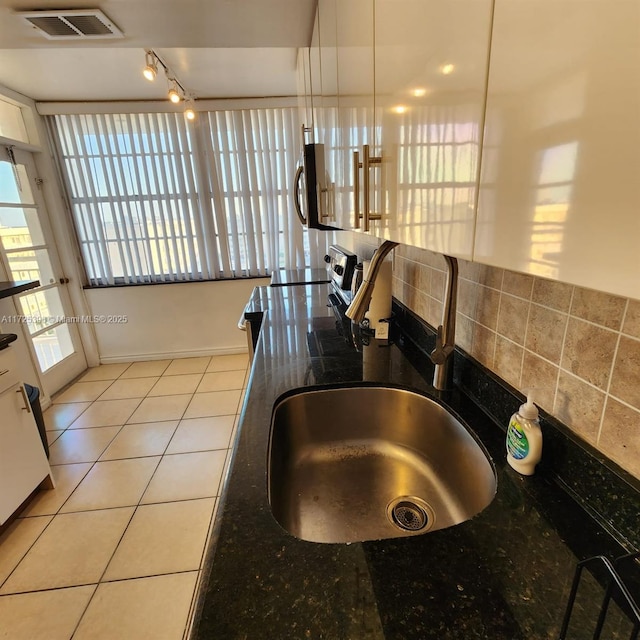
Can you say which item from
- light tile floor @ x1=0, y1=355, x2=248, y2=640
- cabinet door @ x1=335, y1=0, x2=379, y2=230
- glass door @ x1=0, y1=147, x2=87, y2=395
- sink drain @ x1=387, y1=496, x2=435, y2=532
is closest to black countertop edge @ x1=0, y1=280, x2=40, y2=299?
glass door @ x1=0, y1=147, x2=87, y2=395

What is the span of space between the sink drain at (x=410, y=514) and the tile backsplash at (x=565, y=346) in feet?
1.27

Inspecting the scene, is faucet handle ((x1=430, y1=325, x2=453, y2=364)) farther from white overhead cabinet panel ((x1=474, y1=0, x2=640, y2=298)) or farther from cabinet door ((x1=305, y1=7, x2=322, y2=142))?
cabinet door ((x1=305, y1=7, x2=322, y2=142))

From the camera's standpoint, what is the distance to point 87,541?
64.3 inches

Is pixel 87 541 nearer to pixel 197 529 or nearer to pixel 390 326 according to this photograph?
pixel 197 529

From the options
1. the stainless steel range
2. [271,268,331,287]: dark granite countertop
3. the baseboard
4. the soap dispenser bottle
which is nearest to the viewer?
the soap dispenser bottle

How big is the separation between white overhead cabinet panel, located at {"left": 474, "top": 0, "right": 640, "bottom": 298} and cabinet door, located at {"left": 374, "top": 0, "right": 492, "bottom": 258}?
0.03 meters

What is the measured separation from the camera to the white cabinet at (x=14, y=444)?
1600 mm

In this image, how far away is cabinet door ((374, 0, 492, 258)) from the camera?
376mm

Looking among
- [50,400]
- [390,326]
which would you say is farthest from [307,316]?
[50,400]

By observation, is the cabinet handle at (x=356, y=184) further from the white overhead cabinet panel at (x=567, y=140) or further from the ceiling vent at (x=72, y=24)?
the ceiling vent at (x=72, y=24)

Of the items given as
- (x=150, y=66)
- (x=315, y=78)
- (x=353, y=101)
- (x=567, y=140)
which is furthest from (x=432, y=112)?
(x=150, y=66)

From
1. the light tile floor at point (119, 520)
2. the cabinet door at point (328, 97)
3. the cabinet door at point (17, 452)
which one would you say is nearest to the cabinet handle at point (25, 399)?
the cabinet door at point (17, 452)

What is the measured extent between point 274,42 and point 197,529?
7.85ft

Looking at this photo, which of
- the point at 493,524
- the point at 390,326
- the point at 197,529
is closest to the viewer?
the point at 493,524
